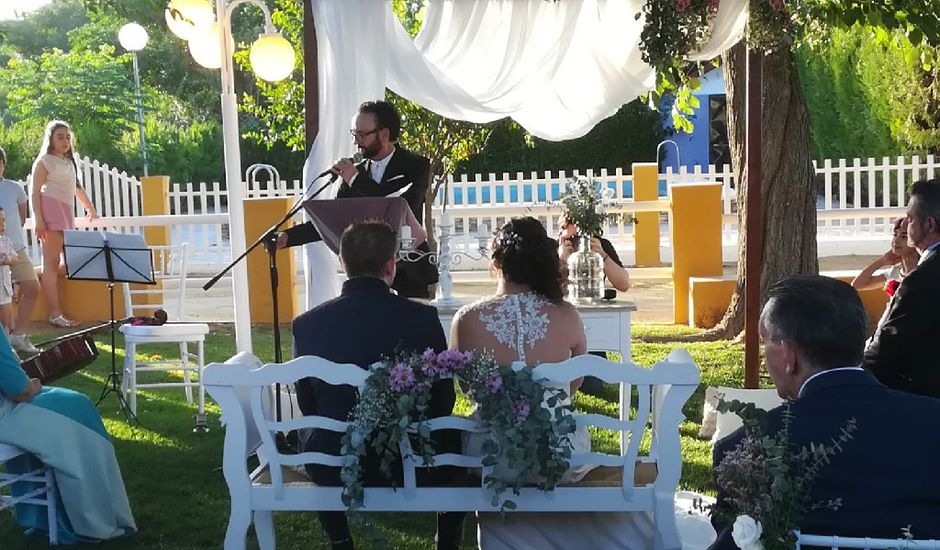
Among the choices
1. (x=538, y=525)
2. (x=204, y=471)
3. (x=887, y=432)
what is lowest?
(x=204, y=471)

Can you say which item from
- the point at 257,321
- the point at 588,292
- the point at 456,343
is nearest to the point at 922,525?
the point at 456,343

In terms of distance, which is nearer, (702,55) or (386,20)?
(386,20)

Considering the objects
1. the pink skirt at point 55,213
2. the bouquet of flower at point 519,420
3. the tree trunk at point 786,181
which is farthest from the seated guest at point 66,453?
the pink skirt at point 55,213

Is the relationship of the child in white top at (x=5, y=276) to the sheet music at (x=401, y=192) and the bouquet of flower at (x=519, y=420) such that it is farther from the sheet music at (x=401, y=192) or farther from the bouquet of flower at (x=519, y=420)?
the bouquet of flower at (x=519, y=420)

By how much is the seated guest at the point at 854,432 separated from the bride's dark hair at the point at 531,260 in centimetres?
156

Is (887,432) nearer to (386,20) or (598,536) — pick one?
(598,536)

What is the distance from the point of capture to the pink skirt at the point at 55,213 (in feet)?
33.4

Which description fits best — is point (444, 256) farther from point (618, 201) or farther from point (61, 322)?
point (618, 201)

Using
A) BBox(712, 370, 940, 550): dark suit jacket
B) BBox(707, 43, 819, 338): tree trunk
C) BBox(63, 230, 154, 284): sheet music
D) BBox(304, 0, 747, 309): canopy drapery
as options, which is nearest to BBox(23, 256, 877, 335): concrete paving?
BBox(707, 43, 819, 338): tree trunk

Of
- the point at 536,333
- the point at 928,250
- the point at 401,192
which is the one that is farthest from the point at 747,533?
the point at 401,192

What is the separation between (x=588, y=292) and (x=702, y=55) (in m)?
2.36

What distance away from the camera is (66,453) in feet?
14.9

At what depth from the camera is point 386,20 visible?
21.5ft

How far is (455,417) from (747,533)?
1.33 m
